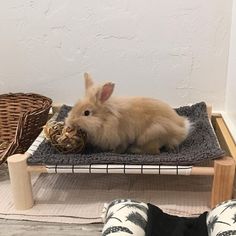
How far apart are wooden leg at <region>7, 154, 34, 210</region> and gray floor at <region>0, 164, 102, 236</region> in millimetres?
77

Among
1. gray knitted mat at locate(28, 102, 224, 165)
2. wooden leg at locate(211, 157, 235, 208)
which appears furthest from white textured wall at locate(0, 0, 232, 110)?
wooden leg at locate(211, 157, 235, 208)

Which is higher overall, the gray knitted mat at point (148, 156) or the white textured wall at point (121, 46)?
the white textured wall at point (121, 46)

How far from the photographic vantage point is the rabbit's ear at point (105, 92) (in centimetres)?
137

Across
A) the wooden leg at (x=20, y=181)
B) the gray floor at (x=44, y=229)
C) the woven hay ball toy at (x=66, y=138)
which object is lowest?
the gray floor at (x=44, y=229)

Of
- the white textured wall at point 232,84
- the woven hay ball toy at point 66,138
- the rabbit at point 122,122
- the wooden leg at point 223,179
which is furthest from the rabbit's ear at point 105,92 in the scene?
the white textured wall at point 232,84

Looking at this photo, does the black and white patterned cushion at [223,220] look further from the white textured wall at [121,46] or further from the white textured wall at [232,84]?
the white textured wall at [121,46]

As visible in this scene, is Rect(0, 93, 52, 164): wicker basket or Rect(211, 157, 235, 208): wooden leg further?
Rect(0, 93, 52, 164): wicker basket

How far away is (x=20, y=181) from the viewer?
135 cm

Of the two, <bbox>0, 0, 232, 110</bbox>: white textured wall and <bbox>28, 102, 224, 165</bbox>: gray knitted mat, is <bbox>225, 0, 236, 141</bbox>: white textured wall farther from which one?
<bbox>28, 102, 224, 165</bbox>: gray knitted mat

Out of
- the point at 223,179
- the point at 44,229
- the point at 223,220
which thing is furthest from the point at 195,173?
the point at 44,229

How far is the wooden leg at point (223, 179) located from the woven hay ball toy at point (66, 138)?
0.47 metres

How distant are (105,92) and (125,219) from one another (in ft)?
1.57

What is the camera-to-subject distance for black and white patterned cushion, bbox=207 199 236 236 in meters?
1.03

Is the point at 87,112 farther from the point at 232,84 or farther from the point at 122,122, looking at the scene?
the point at 232,84
